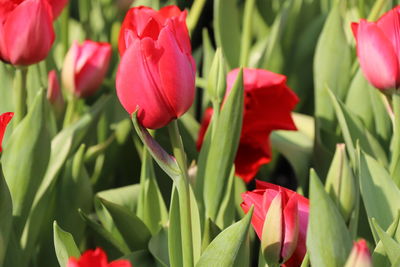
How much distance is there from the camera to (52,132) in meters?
1.12

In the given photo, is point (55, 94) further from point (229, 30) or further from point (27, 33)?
point (229, 30)

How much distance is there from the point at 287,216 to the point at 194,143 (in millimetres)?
518

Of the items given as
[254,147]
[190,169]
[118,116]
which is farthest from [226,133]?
[118,116]

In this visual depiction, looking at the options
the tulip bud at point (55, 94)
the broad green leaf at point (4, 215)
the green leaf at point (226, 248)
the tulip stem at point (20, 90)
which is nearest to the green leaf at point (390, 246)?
the green leaf at point (226, 248)

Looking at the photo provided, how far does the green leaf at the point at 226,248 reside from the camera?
0.70 metres

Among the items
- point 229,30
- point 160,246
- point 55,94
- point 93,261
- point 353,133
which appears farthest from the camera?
point 229,30

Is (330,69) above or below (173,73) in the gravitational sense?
below

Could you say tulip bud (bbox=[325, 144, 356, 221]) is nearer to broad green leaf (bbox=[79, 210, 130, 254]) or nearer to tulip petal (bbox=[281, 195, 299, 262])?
tulip petal (bbox=[281, 195, 299, 262])

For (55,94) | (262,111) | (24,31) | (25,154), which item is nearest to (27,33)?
(24,31)

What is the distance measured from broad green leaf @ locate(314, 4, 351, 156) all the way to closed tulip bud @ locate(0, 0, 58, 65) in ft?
1.48

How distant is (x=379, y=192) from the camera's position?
0.87 metres

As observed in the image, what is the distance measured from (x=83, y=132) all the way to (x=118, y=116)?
0.62 ft

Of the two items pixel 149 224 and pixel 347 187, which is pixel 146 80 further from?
pixel 149 224

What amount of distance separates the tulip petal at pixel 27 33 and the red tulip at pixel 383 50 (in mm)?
357
